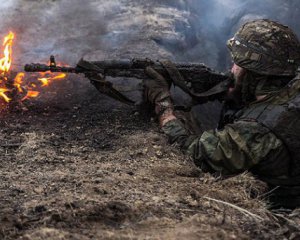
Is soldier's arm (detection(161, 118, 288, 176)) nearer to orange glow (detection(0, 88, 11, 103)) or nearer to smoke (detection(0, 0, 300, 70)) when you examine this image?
orange glow (detection(0, 88, 11, 103))

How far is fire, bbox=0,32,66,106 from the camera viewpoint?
5.28 metres

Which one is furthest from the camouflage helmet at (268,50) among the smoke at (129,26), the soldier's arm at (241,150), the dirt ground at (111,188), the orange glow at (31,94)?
the smoke at (129,26)

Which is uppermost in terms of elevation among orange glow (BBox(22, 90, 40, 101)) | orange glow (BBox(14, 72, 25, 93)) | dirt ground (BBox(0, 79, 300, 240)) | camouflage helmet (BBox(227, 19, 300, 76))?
camouflage helmet (BBox(227, 19, 300, 76))

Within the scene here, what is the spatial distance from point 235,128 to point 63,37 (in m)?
4.16

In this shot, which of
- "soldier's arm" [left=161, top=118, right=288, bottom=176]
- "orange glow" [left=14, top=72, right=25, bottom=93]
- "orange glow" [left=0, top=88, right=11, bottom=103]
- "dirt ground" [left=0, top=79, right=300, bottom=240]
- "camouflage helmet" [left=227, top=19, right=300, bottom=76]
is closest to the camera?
"dirt ground" [left=0, top=79, right=300, bottom=240]

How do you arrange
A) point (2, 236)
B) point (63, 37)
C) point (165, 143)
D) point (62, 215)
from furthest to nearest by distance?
point (63, 37)
point (165, 143)
point (62, 215)
point (2, 236)

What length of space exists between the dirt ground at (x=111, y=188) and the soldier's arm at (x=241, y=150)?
145 millimetres

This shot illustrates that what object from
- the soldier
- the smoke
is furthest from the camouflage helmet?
the smoke

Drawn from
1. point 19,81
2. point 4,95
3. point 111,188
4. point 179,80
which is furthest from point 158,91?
point 19,81

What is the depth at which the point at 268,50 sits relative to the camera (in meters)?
4.01

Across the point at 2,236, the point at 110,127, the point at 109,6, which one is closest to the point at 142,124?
the point at 110,127

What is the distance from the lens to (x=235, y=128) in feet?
12.6

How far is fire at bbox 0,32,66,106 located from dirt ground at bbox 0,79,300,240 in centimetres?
25

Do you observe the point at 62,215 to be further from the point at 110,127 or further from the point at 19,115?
the point at 19,115
